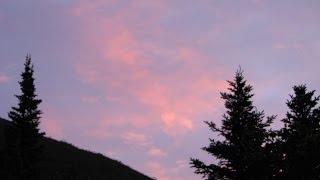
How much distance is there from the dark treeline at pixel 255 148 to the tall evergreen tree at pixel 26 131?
20.1 meters

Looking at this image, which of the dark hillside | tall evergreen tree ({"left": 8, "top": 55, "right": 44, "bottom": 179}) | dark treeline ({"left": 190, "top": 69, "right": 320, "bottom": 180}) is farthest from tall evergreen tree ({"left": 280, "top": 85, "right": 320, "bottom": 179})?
the dark hillside

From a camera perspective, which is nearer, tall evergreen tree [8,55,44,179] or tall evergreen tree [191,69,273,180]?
tall evergreen tree [191,69,273,180]

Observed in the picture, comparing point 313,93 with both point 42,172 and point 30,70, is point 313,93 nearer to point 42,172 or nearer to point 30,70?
point 30,70

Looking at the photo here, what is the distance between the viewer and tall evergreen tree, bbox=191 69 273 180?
3006 cm

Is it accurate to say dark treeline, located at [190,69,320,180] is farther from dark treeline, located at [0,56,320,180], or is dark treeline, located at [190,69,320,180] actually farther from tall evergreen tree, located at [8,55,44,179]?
tall evergreen tree, located at [8,55,44,179]

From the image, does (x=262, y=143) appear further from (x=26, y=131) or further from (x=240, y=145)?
(x=26, y=131)

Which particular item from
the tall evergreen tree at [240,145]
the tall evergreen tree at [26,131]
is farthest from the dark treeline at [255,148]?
the tall evergreen tree at [26,131]

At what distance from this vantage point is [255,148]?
30047 millimetres

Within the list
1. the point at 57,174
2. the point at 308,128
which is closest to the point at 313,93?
the point at 308,128

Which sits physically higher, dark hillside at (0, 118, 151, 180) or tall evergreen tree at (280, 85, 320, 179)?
dark hillside at (0, 118, 151, 180)

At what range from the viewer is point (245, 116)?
31.6 m

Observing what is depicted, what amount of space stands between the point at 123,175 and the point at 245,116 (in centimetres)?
5498

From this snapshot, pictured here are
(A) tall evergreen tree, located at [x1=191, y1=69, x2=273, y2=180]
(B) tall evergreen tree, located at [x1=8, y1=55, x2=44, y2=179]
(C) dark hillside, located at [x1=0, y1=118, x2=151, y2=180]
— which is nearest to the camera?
(A) tall evergreen tree, located at [x1=191, y1=69, x2=273, y2=180]

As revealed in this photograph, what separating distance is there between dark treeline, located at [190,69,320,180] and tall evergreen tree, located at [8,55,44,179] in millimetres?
20089
